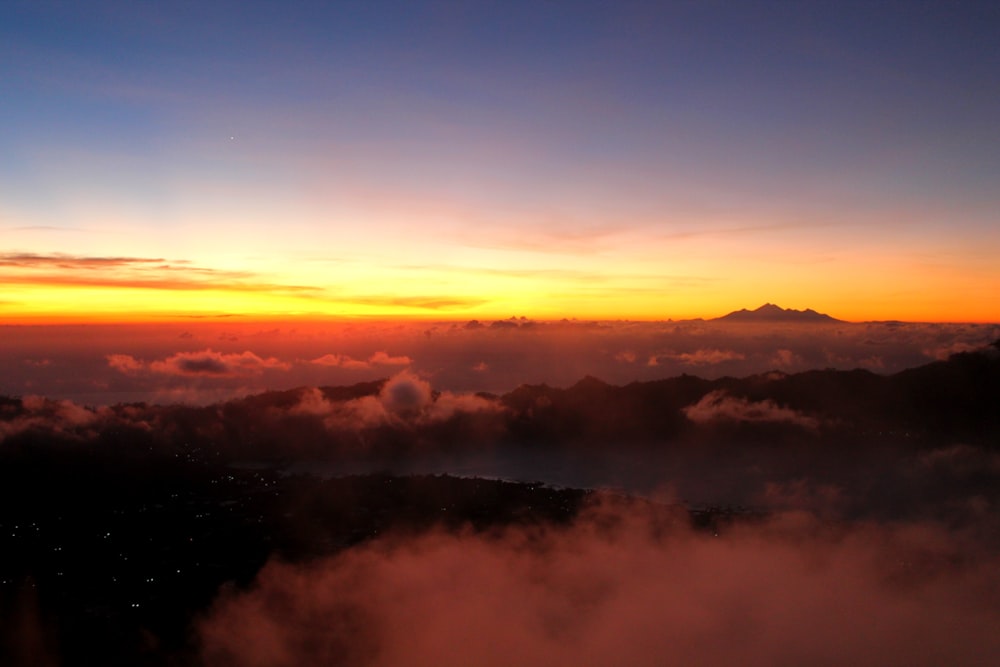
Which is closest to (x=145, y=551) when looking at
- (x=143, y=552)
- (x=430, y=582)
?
(x=143, y=552)

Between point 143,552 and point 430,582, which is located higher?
point 143,552

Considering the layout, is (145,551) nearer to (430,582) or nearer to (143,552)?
(143,552)

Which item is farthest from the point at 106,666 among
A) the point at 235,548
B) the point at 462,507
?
the point at 462,507

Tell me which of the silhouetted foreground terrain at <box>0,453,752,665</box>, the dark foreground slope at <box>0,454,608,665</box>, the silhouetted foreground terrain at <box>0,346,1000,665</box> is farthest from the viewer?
the silhouetted foreground terrain at <box>0,346,1000,665</box>

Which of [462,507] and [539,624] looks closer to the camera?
[539,624]

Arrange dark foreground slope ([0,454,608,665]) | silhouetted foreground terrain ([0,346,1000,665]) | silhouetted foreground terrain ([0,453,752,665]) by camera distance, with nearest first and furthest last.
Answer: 1. dark foreground slope ([0,454,608,665])
2. silhouetted foreground terrain ([0,453,752,665])
3. silhouetted foreground terrain ([0,346,1000,665])

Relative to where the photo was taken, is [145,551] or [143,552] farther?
[145,551]

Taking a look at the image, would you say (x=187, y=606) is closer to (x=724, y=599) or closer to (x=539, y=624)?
(x=539, y=624)

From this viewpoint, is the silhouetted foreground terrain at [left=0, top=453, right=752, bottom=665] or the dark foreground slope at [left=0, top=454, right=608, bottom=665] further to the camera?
the silhouetted foreground terrain at [left=0, top=453, right=752, bottom=665]

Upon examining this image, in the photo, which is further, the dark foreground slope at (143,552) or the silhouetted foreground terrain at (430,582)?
the silhouetted foreground terrain at (430,582)

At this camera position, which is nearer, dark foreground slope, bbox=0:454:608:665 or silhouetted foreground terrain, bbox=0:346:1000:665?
dark foreground slope, bbox=0:454:608:665

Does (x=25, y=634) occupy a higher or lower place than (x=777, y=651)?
higher
